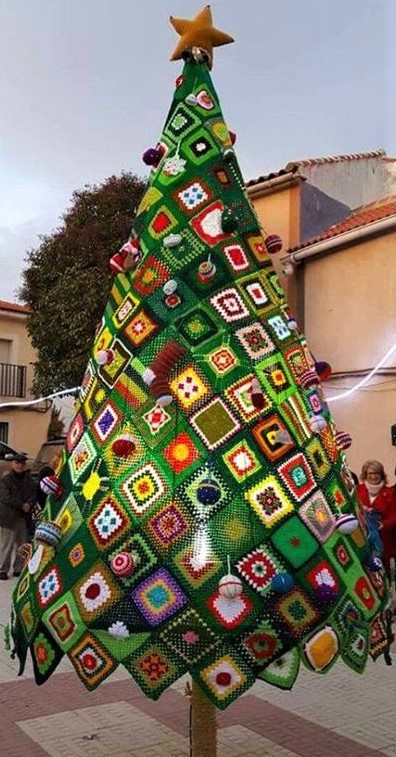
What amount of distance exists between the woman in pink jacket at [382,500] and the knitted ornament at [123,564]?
14.1 ft

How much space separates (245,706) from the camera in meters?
4.53

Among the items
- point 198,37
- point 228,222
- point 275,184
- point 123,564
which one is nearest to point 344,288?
point 275,184

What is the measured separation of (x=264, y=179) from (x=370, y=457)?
5.55 metres

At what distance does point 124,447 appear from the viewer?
2543 mm

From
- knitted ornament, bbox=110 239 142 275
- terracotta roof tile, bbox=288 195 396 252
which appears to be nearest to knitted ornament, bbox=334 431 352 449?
knitted ornament, bbox=110 239 142 275

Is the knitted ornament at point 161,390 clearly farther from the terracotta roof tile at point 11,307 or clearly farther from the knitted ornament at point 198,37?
the terracotta roof tile at point 11,307

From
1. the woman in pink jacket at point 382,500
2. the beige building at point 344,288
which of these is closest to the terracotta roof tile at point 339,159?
the beige building at point 344,288

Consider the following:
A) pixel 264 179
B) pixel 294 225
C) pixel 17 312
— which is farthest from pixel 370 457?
pixel 17 312

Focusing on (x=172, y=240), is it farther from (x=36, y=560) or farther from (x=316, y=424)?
(x=36, y=560)

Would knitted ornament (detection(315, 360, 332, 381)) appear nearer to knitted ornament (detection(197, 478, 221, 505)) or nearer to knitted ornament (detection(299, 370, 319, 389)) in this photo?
knitted ornament (detection(299, 370, 319, 389))

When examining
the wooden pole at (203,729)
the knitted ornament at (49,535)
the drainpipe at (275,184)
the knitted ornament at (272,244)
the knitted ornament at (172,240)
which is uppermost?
the drainpipe at (275,184)

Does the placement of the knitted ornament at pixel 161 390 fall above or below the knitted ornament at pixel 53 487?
above

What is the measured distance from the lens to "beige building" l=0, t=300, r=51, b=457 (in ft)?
80.8

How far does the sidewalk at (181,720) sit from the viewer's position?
3.89 m
